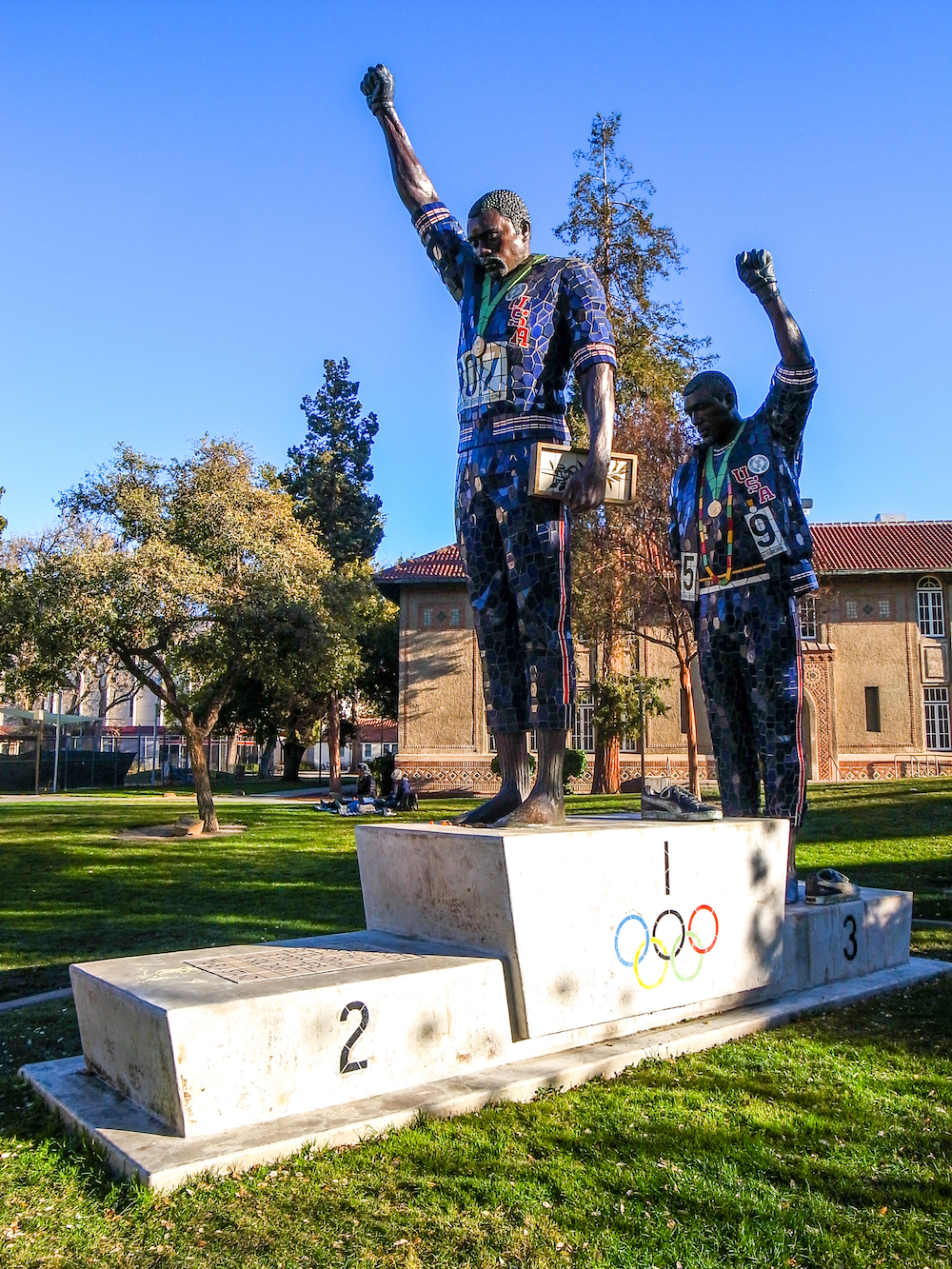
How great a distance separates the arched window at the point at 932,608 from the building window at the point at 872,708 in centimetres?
251

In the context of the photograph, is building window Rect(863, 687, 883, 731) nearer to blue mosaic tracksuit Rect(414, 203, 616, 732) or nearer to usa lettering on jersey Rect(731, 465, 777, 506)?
usa lettering on jersey Rect(731, 465, 777, 506)

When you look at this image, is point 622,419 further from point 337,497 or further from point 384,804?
point 337,497

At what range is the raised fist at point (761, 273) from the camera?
5.33m

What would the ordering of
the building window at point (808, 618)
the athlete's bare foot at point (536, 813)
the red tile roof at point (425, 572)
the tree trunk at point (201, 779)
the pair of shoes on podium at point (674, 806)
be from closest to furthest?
1. the athlete's bare foot at point (536, 813)
2. the pair of shoes on podium at point (674, 806)
3. the tree trunk at point (201, 779)
4. the building window at point (808, 618)
5. the red tile roof at point (425, 572)

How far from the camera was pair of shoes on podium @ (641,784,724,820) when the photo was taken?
5094 millimetres

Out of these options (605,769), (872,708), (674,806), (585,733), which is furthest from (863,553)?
(674,806)

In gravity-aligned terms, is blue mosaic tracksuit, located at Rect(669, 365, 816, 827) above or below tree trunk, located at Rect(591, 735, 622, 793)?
above

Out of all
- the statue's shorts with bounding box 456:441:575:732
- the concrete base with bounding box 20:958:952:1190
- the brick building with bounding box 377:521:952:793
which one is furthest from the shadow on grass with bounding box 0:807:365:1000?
the brick building with bounding box 377:521:952:793

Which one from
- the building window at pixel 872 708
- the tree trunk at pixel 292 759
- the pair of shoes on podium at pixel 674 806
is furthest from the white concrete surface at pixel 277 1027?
the tree trunk at pixel 292 759

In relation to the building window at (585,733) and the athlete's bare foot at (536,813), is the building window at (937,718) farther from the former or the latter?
the athlete's bare foot at (536,813)

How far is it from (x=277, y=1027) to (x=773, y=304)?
4.26m

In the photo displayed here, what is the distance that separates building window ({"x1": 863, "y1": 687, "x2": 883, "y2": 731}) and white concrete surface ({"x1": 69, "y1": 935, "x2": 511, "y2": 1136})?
102 ft

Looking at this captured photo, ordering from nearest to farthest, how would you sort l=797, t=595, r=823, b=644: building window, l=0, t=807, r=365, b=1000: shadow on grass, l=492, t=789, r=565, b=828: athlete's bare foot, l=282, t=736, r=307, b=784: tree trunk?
l=492, t=789, r=565, b=828: athlete's bare foot → l=0, t=807, r=365, b=1000: shadow on grass → l=797, t=595, r=823, b=644: building window → l=282, t=736, r=307, b=784: tree trunk

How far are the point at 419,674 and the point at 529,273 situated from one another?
27.5 metres
